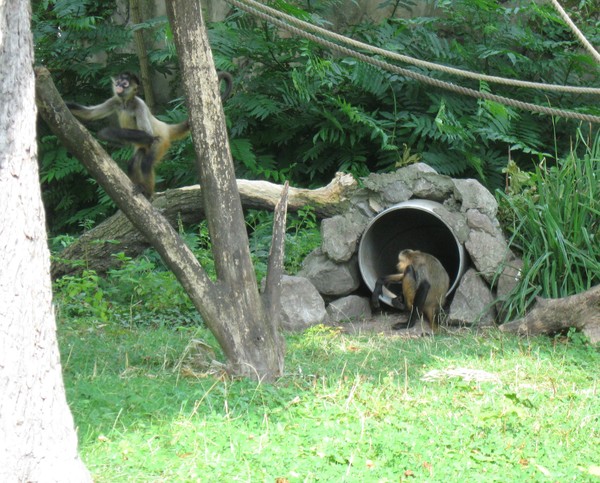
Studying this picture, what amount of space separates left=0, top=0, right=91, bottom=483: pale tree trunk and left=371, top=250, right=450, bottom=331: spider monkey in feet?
18.0

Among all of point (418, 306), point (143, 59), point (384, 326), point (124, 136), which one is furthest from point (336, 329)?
point (143, 59)

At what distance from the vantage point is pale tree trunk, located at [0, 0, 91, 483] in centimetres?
318

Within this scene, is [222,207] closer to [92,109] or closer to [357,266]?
[92,109]

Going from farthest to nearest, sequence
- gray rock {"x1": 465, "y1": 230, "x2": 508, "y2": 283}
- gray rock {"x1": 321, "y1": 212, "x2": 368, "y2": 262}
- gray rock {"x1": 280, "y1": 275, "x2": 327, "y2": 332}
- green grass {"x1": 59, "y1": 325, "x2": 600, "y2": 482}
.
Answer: gray rock {"x1": 321, "y1": 212, "x2": 368, "y2": 262} < gray rock {"x1": 465, "y1": 230, "x2": 508, "y2": 283} < gray rock {"x1": 280, "y1": 275, "x2": 327, "y2": 332} < green grass {"x1": 59, "y1": 325, "x2": 600, "y2": 482}

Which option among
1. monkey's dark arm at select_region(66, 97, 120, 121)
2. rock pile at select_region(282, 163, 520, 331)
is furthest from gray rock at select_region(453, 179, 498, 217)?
monkey's dark arm at select_region(66, 97, 120, 121)

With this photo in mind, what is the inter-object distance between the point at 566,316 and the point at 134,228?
495cm

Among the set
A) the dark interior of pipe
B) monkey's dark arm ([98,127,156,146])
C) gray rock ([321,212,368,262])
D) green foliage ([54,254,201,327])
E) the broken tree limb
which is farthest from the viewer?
the dark interior of pipe

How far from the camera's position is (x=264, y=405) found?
4824 mm

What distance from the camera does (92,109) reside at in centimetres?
671

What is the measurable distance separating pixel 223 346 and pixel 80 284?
10.2ft

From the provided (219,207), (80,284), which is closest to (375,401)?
(219,207)

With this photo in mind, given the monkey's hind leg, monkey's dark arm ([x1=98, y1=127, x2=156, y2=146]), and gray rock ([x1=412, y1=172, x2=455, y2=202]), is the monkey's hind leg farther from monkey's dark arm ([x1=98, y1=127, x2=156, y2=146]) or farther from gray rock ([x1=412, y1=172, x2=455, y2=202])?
monkey's dark arm ([x1=98, y1=127, x2=156, y2=146])

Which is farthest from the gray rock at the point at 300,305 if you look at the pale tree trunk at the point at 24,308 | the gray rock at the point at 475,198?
the pale tree trunk at the point at 24,308

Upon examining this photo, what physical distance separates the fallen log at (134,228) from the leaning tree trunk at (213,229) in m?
3.73
